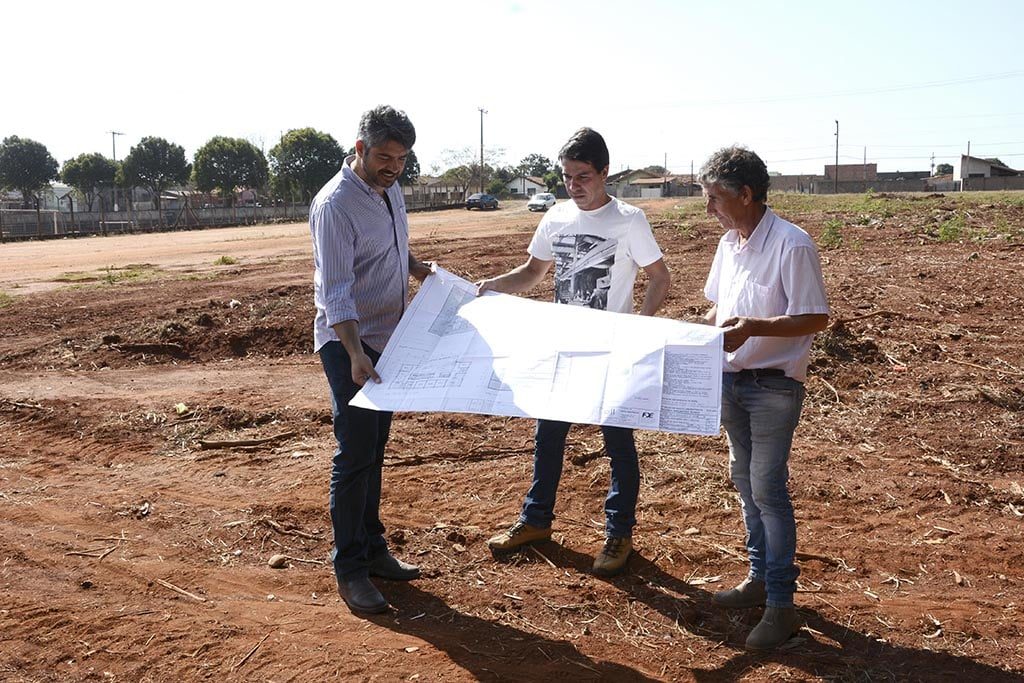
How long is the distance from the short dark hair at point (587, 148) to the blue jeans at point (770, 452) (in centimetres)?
108

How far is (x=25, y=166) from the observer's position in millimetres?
63562

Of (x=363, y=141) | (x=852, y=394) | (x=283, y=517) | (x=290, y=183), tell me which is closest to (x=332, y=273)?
(x=363, y=141)

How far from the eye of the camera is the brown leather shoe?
375 cm

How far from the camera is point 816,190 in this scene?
7600 centimetres

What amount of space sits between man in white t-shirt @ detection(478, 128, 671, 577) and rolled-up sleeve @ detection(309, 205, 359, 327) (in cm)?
64

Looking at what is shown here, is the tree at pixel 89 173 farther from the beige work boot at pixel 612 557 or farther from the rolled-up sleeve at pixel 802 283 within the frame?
the rolled-up sleeve at pixel 802 283

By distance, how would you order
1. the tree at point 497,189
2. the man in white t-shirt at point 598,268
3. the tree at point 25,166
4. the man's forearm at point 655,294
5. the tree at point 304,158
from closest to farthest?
the man in white t-shirt at point 598,268, the man's forearm at point 655,294, the tree at point 25,166, the tree at point 304,158, the tree at point 497,189

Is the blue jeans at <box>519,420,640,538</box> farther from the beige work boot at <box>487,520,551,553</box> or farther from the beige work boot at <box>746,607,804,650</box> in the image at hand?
the beige work boot at <box>746,607,804,650</box>

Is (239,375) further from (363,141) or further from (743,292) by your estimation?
(743,292)

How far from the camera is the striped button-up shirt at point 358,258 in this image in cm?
350

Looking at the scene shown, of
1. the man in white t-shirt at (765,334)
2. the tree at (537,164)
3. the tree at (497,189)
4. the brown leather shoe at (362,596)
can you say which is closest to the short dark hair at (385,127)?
the man in white t-shirt at (765,334)

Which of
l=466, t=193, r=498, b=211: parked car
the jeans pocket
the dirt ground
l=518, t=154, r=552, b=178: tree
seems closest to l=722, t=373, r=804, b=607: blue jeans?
the jeans pocket

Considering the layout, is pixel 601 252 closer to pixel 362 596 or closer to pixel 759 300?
pixel 759 300

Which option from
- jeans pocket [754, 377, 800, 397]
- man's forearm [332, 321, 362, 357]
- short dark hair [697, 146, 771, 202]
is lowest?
jeans pocket [754, 377, 800, 397]
